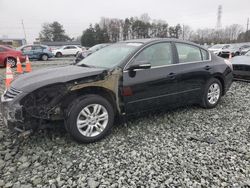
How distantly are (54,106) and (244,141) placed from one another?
115 inches

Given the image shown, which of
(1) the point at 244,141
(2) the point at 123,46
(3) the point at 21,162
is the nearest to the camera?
(3) the point at 21,162

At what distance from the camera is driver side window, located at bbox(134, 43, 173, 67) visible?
145 inches

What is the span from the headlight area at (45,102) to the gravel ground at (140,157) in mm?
324

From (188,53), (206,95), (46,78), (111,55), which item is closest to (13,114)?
(46,78)

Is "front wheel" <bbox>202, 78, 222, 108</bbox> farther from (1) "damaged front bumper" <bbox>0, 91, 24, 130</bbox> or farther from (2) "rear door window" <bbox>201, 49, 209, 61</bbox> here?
(1) "damaged front bumper" <bbox>0, 91, 24, 130</bbox>

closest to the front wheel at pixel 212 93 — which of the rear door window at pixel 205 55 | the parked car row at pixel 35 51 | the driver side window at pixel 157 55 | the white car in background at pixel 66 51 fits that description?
the rear door window at pixel 205 55

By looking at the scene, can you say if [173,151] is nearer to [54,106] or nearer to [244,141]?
[244,141]

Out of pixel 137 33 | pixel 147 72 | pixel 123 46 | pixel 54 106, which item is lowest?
pixel 54 106

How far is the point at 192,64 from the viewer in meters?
4.26

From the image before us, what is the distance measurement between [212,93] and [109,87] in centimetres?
264

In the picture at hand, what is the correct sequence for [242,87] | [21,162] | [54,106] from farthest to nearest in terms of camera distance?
1. [242,87]
2. [54,106]
3. [21,162]

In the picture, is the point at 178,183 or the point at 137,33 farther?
the point at 137,33

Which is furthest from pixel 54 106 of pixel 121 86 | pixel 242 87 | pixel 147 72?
pixel 242 87

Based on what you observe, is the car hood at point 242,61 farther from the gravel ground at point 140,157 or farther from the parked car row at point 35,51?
the parked car row at point 35,51
